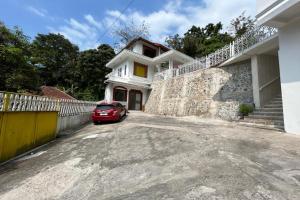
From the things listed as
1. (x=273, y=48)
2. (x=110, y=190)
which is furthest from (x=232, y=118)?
(x=110, y=190)

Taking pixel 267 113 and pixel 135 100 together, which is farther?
pixel 135 100

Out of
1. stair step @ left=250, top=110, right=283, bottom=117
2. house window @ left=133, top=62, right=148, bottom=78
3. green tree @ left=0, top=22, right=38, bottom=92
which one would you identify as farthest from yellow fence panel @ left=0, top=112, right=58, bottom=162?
house window @ left=133, top=62, right=148, bottom=78

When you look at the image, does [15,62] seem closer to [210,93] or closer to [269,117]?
[210,93]

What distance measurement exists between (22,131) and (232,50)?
12.8 m

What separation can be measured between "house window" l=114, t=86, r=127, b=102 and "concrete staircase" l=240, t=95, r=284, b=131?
13947mm

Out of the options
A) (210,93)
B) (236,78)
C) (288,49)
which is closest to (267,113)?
(288,49)

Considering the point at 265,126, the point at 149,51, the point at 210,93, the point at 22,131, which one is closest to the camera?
the point at 22,131

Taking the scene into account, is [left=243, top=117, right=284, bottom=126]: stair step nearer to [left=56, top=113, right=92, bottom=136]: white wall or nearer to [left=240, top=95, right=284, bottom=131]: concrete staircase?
[left=240, top=95, right=284, bottom=131]: concrete staircase

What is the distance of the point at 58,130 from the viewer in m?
8.94

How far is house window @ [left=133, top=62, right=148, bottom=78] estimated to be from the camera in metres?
21.3

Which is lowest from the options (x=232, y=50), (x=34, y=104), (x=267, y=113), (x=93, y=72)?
(x=267, y=113)

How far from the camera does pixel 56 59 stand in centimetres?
3900

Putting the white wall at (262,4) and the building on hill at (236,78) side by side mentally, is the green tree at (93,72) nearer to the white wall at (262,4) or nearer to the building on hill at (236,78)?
the building on hill at (236,78)

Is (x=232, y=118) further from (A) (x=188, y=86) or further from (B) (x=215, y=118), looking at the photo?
(A) (x=188, y=86)
